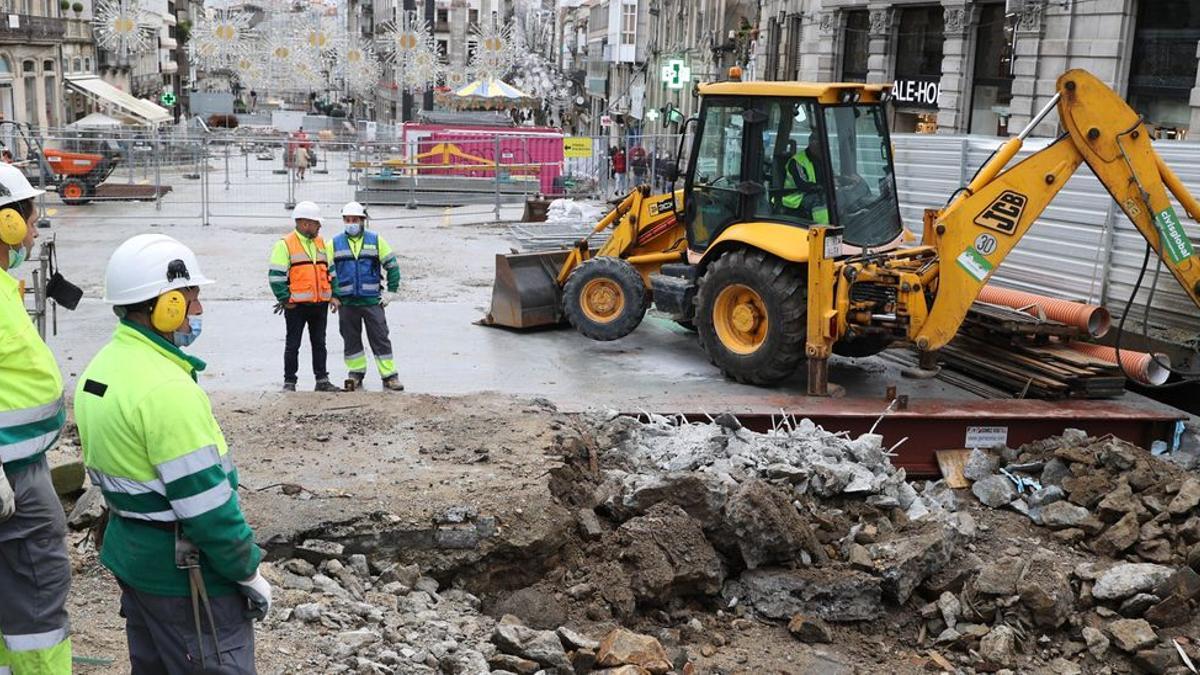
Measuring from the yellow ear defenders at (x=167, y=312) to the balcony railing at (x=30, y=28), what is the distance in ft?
155

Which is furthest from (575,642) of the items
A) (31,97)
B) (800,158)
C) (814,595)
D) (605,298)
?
(31,97)

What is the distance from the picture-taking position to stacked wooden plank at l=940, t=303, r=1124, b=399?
10.2 meters

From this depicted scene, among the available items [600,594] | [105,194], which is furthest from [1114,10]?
[105,194]

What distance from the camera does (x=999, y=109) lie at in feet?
74.4

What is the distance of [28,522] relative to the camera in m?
4.66

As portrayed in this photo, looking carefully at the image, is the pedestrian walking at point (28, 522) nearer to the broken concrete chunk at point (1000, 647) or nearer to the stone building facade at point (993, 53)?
the broken concrete chunk at point (1000, 647)

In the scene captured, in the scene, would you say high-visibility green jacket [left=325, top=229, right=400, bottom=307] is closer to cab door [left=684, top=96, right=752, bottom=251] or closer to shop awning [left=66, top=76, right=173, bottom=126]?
cab door [left=684, top=96, right=752, bottom=251]

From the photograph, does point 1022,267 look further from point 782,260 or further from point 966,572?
point 966,572

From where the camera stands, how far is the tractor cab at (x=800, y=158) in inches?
413

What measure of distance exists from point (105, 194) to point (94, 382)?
25195 millimetres

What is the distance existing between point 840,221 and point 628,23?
184 ft

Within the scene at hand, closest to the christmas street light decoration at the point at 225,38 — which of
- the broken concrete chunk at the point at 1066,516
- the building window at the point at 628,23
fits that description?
the building window at the point at 628,23

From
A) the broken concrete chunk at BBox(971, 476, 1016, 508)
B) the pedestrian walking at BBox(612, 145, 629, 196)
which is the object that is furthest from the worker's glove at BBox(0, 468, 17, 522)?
the pedestrian walking at BBox(612, 145, 629, 196)

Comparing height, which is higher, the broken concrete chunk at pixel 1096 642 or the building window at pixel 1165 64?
the building window at pixel 1165 64
